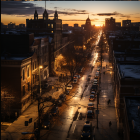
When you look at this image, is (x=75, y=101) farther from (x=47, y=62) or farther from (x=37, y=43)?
(x=47, y=62)

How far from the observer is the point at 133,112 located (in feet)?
66.5

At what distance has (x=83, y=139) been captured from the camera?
2698 cm

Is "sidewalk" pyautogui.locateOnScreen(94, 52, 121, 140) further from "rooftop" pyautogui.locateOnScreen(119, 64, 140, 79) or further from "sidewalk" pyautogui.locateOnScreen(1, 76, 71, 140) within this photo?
"sidewalk" pyautogui.locateOnScreen(1, 76, 71, 140)

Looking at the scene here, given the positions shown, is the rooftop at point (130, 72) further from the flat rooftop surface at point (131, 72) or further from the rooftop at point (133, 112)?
the rooftop at point (133, 112)

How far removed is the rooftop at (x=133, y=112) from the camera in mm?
17061

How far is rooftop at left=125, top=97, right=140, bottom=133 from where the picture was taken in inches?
672

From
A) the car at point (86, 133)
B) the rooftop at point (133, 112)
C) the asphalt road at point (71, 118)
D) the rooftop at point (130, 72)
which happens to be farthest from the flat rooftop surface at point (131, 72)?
the asphalt road at point (71, 118)

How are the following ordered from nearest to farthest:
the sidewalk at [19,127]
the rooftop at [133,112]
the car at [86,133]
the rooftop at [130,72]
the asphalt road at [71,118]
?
the rooftop at [133,112]
the car at [86,133]
the sidewalk at [19,127]
the asphalt road at [71,118]
the rooftop at [130,72]

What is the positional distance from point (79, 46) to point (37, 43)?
3678 inches

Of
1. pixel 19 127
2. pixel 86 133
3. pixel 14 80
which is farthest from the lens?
pixel 14 80

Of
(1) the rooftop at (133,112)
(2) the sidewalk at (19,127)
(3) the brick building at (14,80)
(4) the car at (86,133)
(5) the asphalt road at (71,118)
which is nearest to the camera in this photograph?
(1) the rooftop at (133,112)

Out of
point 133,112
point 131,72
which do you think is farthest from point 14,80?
point 133,112

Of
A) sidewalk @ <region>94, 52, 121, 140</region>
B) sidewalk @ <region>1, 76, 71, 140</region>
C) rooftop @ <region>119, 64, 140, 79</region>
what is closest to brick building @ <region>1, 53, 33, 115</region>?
sidewalk @ <region>1, 76, 71, 140</region>

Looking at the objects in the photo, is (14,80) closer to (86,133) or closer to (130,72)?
(86,133)
